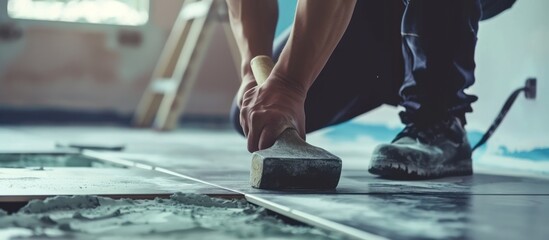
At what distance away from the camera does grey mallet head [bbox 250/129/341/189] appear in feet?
4.12

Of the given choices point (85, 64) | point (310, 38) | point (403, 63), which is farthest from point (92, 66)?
A: point (310, 38)

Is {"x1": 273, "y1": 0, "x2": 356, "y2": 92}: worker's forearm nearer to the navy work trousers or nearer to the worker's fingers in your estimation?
Answer: the worker's fingers

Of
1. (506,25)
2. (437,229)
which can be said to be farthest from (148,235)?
(506,25)

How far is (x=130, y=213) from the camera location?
105 centimetres

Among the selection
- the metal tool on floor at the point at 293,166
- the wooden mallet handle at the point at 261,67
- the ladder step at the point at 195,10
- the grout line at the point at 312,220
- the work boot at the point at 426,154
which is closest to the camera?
the grout line at the point at 312,220

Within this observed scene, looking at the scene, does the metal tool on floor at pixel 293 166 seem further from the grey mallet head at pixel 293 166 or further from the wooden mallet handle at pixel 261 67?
the wooden mallet handle at pixel 261 67

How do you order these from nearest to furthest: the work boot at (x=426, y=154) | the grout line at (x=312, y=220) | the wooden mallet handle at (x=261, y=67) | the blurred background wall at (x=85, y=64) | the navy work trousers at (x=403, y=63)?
the grout line at (x=312, y=220), the wooden mallet handle at (x=261, y=67), the work boot at (x=426, y=154), the navy work trousers at (x=403, y=63), the blurred background wall at (x=85, y=64)

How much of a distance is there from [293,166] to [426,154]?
42cm

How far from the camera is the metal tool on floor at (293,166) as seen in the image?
4.12 ft

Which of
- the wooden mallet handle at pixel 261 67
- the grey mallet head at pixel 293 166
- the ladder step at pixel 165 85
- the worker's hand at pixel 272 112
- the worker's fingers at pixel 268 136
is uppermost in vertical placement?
the ladder step at pixel 165 85

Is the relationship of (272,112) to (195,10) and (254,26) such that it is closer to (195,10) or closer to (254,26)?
(254,26)

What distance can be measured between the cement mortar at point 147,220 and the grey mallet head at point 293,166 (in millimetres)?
107

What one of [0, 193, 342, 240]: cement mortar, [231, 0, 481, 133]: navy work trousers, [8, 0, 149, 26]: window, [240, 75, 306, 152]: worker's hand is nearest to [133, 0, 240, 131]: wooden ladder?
[8, 0, 149, 26]: window

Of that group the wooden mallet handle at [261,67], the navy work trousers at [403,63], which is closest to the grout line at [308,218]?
the wooden mallet handle at [261,67]
